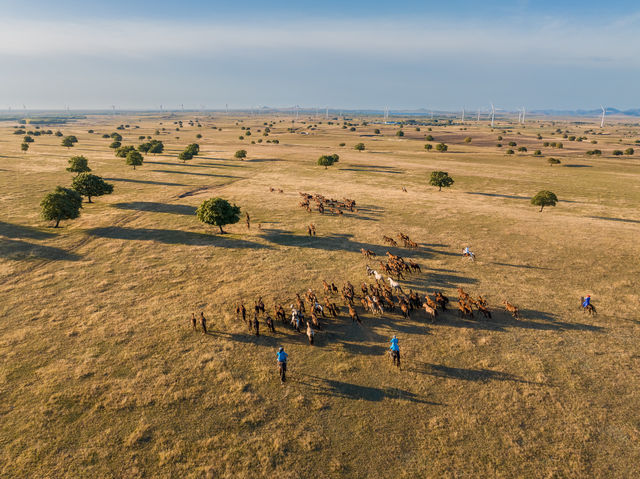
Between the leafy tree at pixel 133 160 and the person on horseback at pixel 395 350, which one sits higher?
the leafy tree at pixel 133 160

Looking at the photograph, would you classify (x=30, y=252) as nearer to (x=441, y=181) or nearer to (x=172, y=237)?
(x=172, y=237)

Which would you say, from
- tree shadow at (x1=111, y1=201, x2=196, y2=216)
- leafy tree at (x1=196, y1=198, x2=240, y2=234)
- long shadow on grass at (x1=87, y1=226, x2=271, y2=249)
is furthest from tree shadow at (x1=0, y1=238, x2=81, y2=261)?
tree shadow at (x1=111, y1=201, x2=196, y2=216)

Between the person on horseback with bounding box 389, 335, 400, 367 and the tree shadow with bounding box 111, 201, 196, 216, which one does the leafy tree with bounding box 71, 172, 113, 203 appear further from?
the person on horseback with bounding box 389, 335, 400, 367

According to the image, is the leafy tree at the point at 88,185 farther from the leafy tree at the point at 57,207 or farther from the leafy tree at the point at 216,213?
the leafy tree at the point at 216,213

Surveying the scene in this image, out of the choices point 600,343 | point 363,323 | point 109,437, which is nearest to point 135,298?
point 109,437

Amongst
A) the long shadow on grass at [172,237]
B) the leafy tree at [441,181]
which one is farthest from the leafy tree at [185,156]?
the leafy tree at [441,181]

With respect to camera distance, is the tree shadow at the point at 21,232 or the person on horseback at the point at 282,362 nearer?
the person on horseback at the point at 282,362

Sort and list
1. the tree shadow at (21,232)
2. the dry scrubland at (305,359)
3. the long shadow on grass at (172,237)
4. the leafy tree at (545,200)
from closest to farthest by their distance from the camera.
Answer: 1. the dry scrubland at (305,359)
2. the long shadow on grass at (172,237)
3. the tree shadow at (21,232)
4. the leafy tree at (545,200)
